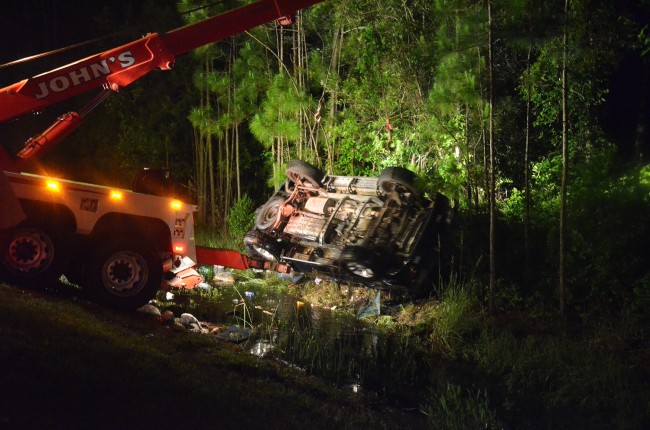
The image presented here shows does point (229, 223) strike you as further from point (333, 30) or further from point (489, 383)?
point (489, 383)

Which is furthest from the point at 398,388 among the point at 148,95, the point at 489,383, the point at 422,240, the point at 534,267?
the point at 148,95

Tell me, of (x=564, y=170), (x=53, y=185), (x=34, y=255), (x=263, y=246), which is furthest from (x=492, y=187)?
(x=34, y=255)

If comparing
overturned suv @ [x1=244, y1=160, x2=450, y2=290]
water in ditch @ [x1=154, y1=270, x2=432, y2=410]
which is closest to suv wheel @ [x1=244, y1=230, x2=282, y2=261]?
overturned suv @ [x1=244, y1=160, x2=450, y2=290]

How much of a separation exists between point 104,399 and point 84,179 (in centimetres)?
1840

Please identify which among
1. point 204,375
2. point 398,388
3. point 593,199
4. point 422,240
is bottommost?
point 398,388

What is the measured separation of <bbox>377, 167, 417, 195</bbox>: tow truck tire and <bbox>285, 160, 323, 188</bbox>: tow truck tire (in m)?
1.66

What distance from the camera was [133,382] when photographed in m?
5.13

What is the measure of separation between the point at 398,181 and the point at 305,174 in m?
2.12

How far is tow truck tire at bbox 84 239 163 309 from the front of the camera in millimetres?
7980

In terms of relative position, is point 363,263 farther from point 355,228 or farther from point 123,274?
point 123,274

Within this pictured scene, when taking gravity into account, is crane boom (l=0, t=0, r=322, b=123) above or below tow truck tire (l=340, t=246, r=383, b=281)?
above

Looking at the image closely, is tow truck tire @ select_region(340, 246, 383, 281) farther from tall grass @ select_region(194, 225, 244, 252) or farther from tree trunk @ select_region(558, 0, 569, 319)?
tall grass @ select_region(194, 225, 244, 252)

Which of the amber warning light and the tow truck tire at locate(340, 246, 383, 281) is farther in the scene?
the tow truck tire at locate(340, 246, 383, 281)

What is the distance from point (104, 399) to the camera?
4684 mm
